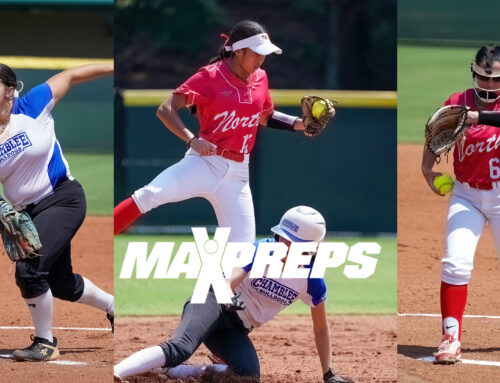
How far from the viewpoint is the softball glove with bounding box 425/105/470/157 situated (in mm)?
4578

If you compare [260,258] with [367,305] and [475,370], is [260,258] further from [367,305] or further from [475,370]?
[367,305]

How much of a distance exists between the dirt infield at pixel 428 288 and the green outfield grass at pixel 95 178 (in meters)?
3.33

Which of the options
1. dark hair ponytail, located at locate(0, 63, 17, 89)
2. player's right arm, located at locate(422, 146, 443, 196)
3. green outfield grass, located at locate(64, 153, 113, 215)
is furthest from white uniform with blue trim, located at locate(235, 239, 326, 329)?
green outfield grass, located at locate(64, 153, 113, 215)

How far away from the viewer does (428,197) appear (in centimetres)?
942

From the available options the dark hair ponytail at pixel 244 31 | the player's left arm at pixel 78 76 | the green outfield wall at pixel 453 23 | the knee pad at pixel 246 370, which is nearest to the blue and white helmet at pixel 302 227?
the knee pad at pixel 246 370

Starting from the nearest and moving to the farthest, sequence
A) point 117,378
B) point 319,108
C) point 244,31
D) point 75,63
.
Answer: point 117,378 < point 244,31 < point 319,108 < point 75,63

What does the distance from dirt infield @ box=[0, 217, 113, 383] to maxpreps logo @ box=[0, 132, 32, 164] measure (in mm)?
1047

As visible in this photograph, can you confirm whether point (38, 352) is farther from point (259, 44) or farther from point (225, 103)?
point (259, 44)

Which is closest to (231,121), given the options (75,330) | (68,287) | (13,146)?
(13,146)

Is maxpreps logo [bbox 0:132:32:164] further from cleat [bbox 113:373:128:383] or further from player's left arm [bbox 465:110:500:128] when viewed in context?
player's left arm [bbox 465:110:500:128]

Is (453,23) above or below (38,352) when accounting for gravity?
above

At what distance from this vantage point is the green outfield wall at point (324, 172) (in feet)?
32.6

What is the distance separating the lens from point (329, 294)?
734 cm

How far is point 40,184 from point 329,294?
10.4 ft
